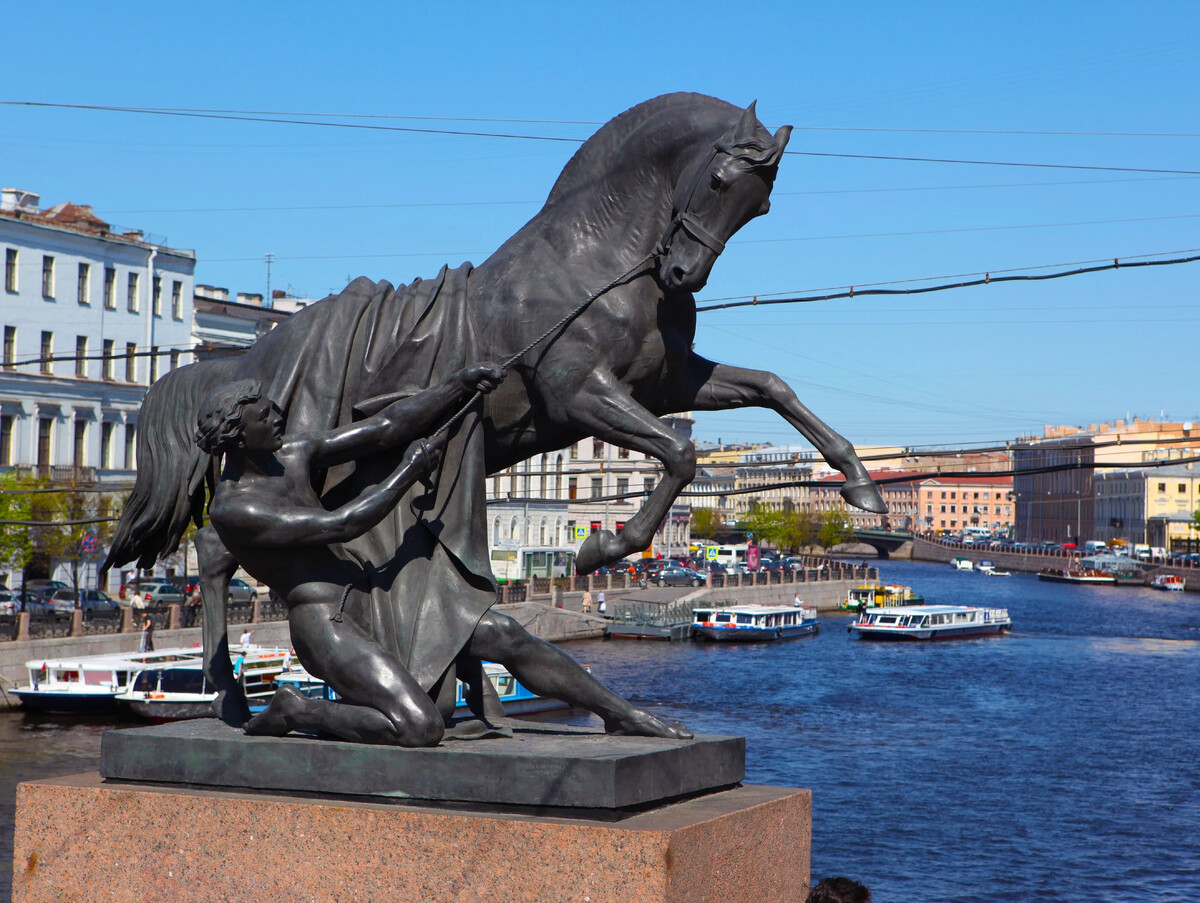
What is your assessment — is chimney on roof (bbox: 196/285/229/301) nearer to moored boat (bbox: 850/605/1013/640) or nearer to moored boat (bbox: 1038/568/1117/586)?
moored boat (bbox: 850/605/1013/640)

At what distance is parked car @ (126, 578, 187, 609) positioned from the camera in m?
43.8

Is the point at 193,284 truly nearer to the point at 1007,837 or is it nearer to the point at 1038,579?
the point at 1007,837

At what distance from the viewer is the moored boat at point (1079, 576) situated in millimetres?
114250

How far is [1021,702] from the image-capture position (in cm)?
4284

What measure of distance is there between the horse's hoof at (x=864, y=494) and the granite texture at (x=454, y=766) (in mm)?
1091

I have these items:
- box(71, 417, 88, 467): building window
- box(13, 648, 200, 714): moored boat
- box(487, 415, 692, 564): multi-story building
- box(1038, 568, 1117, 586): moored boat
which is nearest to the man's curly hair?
box(13, 648, 200, 714): moored boat

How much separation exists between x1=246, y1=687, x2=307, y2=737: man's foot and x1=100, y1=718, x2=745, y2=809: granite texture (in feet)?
0.16

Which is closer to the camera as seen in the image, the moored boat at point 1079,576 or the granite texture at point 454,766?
the granite texture at point 454,766

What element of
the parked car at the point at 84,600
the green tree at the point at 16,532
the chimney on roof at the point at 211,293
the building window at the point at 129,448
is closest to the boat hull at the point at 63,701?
the green tree at the point at 16,532

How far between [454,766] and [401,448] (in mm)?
1376

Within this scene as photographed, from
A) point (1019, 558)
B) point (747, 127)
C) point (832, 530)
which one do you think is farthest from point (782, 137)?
point (1019, 558)

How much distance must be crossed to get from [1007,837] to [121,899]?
22.1 meters

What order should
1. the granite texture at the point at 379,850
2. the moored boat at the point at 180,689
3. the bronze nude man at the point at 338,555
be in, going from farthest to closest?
the moored boat at the point at 180,689
the bronze nude man at the point at 338,555
the granite texture at the point at 379,850

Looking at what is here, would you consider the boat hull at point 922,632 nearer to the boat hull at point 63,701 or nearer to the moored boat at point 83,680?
the moored boat at point 83,680
